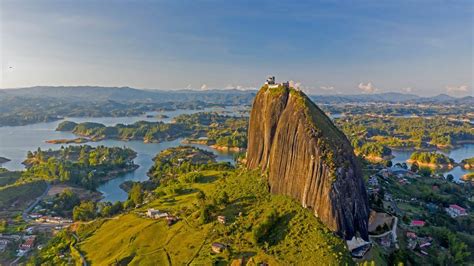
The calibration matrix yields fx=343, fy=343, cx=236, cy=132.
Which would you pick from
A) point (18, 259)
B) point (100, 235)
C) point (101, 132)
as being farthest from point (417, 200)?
point (101, 132)

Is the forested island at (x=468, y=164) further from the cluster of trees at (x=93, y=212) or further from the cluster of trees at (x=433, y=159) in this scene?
the cluster of trees at (x=93, y=212)

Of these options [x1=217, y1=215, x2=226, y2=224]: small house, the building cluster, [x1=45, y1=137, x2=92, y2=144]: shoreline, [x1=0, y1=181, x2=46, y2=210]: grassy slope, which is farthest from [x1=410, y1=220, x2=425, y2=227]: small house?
[x1=45, y1=137, x2=92, y2=144]: shoreline

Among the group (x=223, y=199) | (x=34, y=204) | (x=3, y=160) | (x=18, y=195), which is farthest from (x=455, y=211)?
(x=3, y=160)

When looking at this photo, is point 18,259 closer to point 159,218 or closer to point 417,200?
point 159,218

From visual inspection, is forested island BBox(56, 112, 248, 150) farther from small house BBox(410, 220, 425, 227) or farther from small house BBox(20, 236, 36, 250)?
small house BBox(410, 220, 425, 227)

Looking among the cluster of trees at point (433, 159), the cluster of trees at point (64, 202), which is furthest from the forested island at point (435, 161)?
the cluster of trees at point (64, 202)

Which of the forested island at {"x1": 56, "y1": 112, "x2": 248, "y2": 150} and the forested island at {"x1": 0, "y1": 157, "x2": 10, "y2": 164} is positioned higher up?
the forested island at {"x1": 56, "y1": 112, "x2": 248, "y2": 150}
